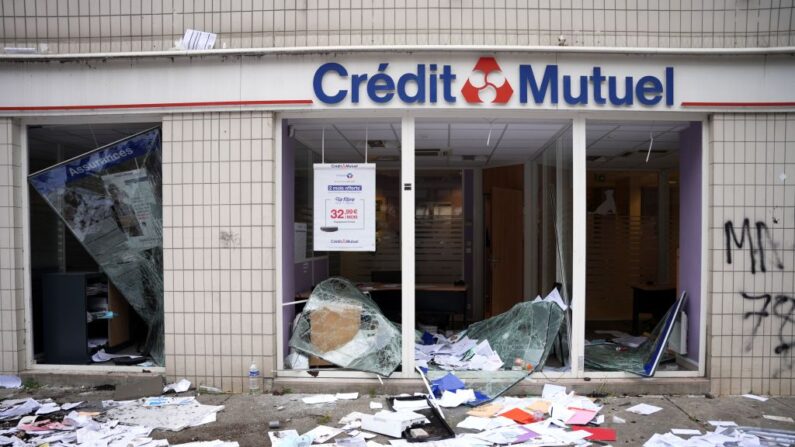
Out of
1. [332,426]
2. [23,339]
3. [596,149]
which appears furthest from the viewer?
[596,149]

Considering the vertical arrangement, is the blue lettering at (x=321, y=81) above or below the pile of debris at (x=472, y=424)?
above

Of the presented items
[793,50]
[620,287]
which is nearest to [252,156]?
[793,50]

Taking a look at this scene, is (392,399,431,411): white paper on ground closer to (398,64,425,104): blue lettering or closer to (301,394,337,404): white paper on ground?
(301,394,337,404): white paper on ground

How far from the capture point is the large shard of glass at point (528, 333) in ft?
18.7

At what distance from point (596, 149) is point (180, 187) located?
594 centimetres

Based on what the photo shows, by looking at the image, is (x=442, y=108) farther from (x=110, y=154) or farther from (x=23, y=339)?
(x=23, y=339)

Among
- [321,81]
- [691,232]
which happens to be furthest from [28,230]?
[691,232]

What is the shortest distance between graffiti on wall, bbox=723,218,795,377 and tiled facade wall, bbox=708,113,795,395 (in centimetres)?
1

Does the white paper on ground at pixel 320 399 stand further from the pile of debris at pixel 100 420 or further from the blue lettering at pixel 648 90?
the blue lettering at pixel 648 90

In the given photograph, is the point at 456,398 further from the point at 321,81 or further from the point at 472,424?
the point at 321,81

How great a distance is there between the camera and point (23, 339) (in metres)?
5.70

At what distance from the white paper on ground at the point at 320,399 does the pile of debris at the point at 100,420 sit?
0.83 m

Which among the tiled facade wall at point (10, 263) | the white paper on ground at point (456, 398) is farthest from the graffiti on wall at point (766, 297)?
the tiled facade wall at point (10, 263)

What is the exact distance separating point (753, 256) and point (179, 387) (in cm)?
620
